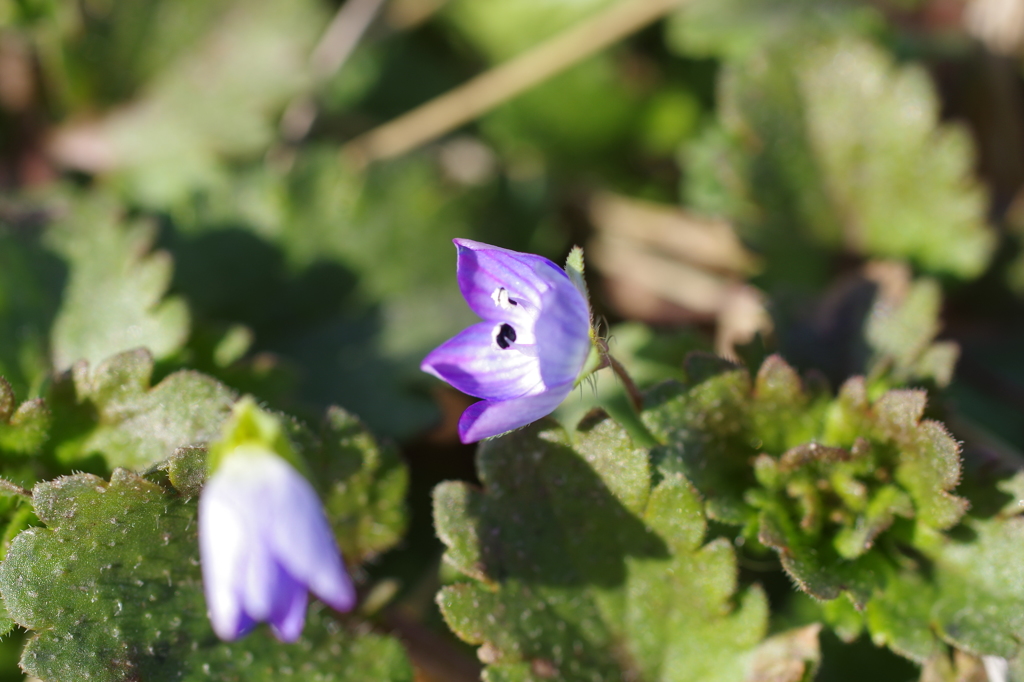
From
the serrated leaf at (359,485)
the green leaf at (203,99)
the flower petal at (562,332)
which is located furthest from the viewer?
the green leaf at (203,99)

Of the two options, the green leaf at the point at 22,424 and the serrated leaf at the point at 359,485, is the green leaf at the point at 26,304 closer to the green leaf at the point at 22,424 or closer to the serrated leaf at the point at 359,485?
the green leaf at the point at 22,424

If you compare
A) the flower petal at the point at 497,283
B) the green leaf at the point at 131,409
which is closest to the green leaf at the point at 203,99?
the green leaf at the point at 131,409

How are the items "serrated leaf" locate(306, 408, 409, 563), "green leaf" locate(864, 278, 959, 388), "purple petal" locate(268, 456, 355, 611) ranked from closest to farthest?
"purple petal" locate(268, 456, 355, 611) → "serrated leaf" locate(306, 408, 409, 563) → "green leaf" locate(864, 278, 959, 388)

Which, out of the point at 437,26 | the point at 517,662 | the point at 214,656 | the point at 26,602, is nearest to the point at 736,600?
the point at 517,662

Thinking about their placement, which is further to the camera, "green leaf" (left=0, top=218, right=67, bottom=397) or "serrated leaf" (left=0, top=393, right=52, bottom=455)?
"green leaf" (left=0, top=218, right=67, bottom=397)

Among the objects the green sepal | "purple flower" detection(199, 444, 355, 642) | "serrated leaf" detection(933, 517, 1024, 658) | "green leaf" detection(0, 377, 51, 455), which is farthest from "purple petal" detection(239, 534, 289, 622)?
"serrated leaf" detection(933, 517, 1024, 658)

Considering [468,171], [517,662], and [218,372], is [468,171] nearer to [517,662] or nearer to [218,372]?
[218,372]

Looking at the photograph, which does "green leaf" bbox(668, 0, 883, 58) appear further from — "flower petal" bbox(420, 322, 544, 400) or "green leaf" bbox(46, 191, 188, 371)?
"green leaf" bbox(46, 191, 188, 371)

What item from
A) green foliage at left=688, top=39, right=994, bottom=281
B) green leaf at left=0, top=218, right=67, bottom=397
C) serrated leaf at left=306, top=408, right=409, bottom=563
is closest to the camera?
serrated leaf at left=306, top=408, right=409, bottom=563
